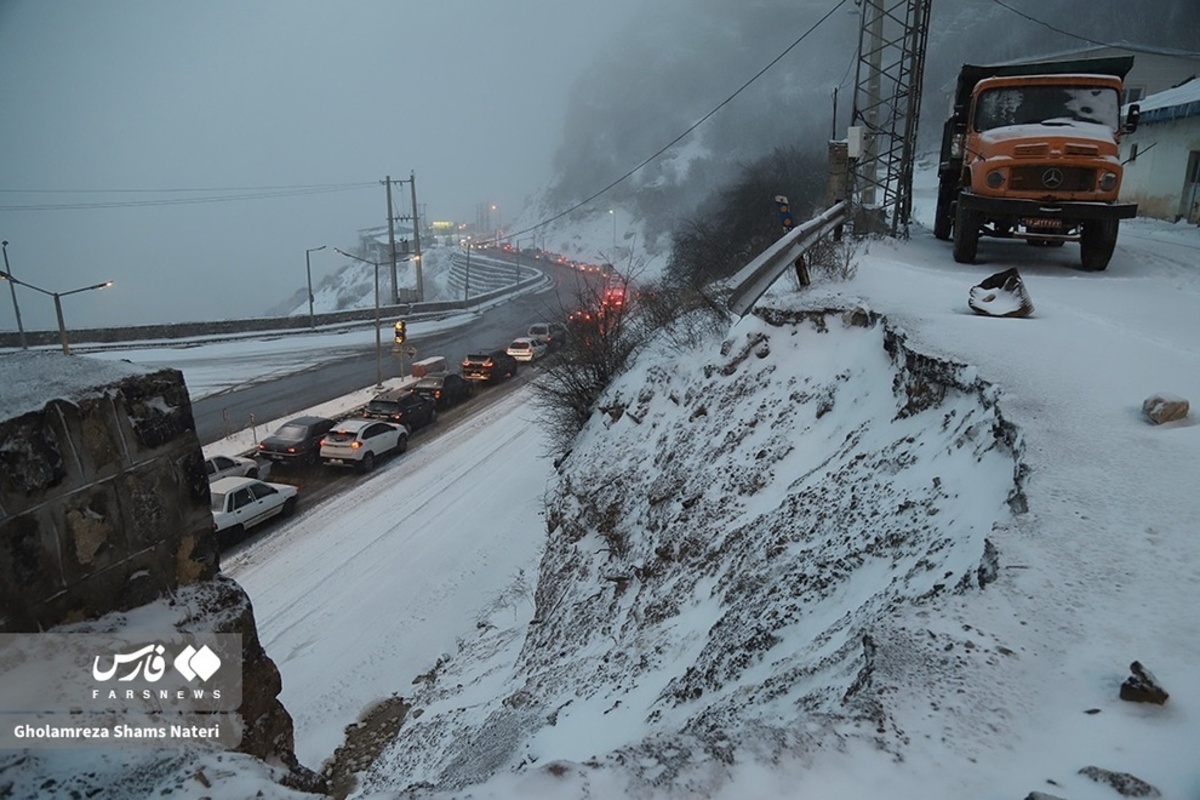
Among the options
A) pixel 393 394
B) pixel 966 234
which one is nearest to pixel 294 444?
pixel 393 394

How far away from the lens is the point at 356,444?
2144 cm

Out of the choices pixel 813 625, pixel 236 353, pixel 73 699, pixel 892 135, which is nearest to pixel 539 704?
pixel 813 625

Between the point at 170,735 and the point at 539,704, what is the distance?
432 cm

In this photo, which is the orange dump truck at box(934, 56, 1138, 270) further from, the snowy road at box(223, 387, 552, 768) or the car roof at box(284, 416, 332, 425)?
the car roof at box(284, 416, 332, 425)

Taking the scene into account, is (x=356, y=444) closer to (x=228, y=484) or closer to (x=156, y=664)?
(x=228, y=484)

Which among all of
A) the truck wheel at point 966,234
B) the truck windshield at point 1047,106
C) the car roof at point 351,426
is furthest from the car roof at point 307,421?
the truck windshield at point 1047,106

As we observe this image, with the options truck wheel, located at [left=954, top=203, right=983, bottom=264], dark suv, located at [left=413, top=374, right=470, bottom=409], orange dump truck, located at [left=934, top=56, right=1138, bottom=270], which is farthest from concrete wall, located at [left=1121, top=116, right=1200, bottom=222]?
dark suv, located at [left=413, top=374, right=470, bottom=409]

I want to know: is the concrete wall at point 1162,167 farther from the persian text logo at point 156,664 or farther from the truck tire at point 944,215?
the persian text logo at point 156,664

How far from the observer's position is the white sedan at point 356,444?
21.4m

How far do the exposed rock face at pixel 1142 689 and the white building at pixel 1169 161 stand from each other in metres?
21.5

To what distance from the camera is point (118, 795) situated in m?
2.29

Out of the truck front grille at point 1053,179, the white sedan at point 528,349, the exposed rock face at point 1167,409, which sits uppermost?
the truck front grille at point 1053,179

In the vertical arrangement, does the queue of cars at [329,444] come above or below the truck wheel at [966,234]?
below

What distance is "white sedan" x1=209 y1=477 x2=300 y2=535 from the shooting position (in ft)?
54.5
